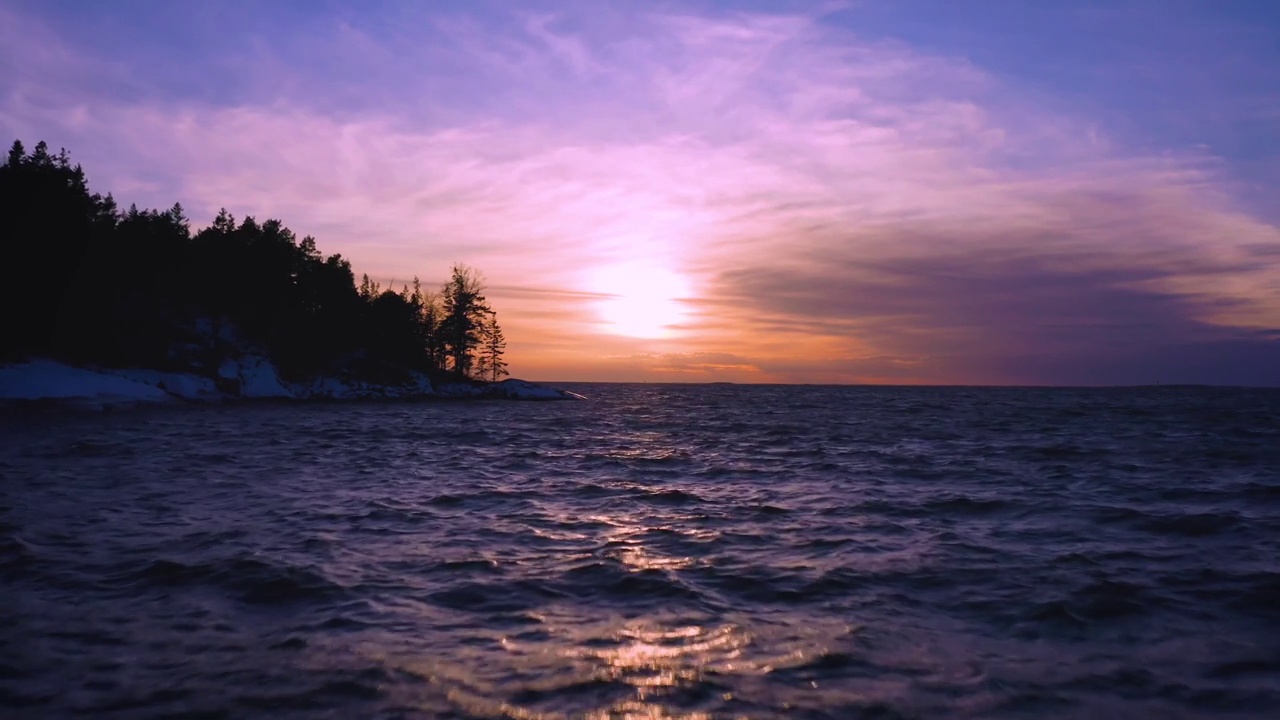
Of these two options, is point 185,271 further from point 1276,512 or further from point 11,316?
point 1276,512

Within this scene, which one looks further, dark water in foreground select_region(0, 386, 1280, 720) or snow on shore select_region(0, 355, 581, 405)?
snow on shore select_region(0, 355, 581, 405)

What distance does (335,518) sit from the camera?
57.9 feet

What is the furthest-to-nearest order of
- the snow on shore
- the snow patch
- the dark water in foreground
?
the snow on shore, the snow patch, the dark water in foreground

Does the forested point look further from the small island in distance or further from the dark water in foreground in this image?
the dark water in foreground

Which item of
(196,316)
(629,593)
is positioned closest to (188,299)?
(196,316)

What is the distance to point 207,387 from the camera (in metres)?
74.5

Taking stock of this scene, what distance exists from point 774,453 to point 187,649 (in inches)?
1114

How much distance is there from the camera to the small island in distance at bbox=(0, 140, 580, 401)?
59625 mm

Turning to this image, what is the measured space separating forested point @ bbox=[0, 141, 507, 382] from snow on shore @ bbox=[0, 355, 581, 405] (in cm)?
217

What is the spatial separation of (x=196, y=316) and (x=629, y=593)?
89522mm

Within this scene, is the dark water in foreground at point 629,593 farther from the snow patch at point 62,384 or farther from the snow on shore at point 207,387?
the snow on shore at point 207,387

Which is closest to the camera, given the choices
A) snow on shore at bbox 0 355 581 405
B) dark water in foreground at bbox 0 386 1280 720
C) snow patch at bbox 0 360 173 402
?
dark water in foreground at bbox 0 386 1280 720

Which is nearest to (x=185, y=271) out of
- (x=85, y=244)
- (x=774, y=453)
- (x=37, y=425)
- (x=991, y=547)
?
(x=85, y=244)

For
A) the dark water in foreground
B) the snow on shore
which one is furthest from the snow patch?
the dark water in foreground
